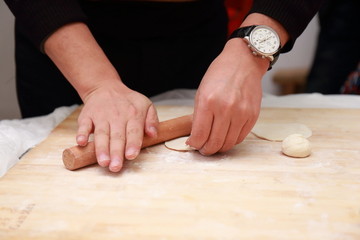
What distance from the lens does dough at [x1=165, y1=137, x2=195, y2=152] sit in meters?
1.03

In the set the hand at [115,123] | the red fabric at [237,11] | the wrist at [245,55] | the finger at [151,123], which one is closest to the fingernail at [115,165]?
the hand at [115,123]

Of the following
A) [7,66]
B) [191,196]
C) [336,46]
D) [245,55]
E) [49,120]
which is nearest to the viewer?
[191,196]

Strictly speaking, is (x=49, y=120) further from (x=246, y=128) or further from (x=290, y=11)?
(x=290, y=11)

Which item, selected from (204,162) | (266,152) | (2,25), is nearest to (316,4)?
(266,152)

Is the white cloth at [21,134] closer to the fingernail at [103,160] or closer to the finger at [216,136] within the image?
the fingernail at [103,160]

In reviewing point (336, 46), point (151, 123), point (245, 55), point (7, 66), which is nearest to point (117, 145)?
point (151, 123)

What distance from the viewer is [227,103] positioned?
910 millimetres

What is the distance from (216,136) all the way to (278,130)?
0.28m

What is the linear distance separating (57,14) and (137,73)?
0.46 metres

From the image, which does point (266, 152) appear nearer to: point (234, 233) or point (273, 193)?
point (273, 193)

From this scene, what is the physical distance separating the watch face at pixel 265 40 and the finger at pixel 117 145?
41 cm

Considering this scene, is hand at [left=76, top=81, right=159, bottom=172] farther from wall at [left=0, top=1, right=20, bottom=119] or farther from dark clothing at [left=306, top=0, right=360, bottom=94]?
dark clothing at [left=306, top=0, right=360, bottom=94]

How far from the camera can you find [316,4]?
1132mm

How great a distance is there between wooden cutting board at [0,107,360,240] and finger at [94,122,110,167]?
38mm
